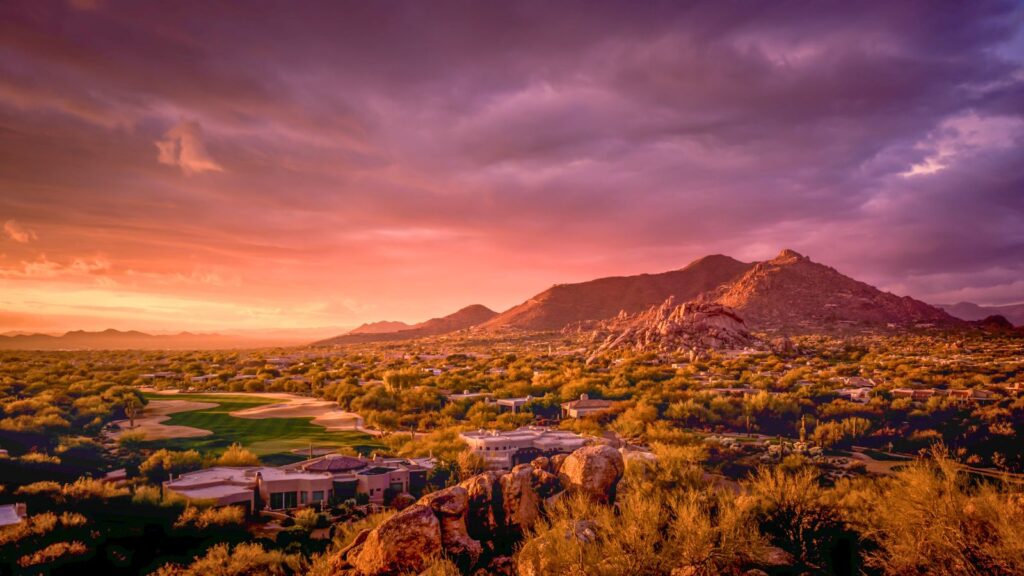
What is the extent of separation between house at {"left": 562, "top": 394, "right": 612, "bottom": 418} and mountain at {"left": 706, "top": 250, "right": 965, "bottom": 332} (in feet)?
258

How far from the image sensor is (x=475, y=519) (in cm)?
1330

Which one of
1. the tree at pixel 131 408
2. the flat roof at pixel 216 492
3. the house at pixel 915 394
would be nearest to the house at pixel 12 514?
the flat roof at pixel 216 492

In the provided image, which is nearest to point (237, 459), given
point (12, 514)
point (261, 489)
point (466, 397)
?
point (261, 489)

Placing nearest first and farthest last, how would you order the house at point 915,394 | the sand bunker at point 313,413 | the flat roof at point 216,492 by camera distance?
the flat roof at point 216,492, the sand bunker at point 313,413, the house at point 915,394

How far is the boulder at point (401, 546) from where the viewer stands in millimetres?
11156

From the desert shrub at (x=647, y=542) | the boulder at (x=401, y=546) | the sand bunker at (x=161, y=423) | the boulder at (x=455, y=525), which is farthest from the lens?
the sand bunker at (x=161, y=423)

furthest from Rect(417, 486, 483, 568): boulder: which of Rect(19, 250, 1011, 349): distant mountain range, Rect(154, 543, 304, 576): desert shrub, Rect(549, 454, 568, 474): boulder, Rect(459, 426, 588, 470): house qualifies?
Rect(19, 250, 1011, 349): distant mountain range

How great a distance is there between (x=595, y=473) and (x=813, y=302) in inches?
4859

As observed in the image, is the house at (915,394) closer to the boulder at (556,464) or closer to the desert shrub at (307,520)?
the boulder at (556,464)

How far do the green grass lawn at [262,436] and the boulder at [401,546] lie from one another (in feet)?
43.5

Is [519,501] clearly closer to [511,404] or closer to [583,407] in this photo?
[583,407]

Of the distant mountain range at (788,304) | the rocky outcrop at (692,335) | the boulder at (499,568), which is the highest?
the distant mountain range at (788,304)

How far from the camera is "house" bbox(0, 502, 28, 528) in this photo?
48.2 ft

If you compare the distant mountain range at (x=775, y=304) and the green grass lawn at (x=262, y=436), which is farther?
the distant mountain range at (x=775, y=304)
